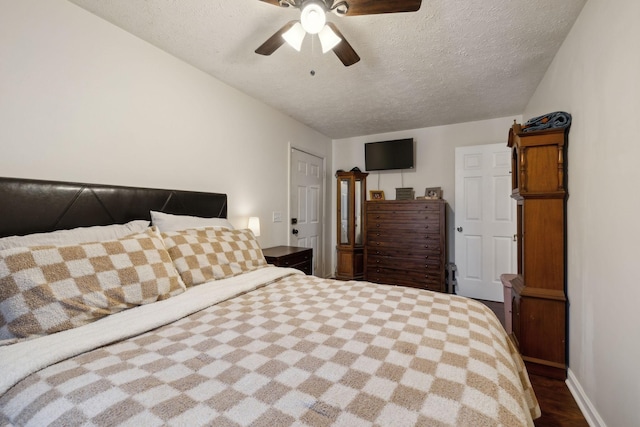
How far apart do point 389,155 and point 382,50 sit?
2.18 metres

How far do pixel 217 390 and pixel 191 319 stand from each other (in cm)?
58

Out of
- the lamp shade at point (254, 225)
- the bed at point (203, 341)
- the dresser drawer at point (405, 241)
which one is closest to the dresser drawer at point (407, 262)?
the dresser drawer at point (405, 241)

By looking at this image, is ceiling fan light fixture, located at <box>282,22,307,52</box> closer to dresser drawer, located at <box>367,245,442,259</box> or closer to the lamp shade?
the lamp shade

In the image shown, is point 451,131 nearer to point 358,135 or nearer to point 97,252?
point 358,135

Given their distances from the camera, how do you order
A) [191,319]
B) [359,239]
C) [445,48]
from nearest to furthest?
[191,319] → [445,48] → [359,239]

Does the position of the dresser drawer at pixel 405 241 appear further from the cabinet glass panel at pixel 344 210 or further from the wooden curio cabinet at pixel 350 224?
the cabinet glass panel at pixel 344 210

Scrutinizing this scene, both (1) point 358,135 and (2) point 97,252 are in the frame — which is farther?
(1) point 358,135

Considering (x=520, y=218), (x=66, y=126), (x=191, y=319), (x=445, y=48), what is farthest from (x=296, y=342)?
(x=445, y=48)

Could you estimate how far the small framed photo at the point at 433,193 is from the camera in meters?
3.84

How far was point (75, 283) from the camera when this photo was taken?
3.62ft

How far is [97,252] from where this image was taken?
48.5 inches

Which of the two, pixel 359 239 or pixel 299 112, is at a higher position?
A: pixel 299 112

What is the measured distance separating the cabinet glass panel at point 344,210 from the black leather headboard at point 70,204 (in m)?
2.59

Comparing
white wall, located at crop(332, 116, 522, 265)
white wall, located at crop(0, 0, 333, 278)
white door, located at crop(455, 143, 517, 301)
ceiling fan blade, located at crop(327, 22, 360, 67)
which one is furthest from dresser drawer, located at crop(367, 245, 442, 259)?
ceiling fan blade, located at crop(327, 22, 360, 67)
